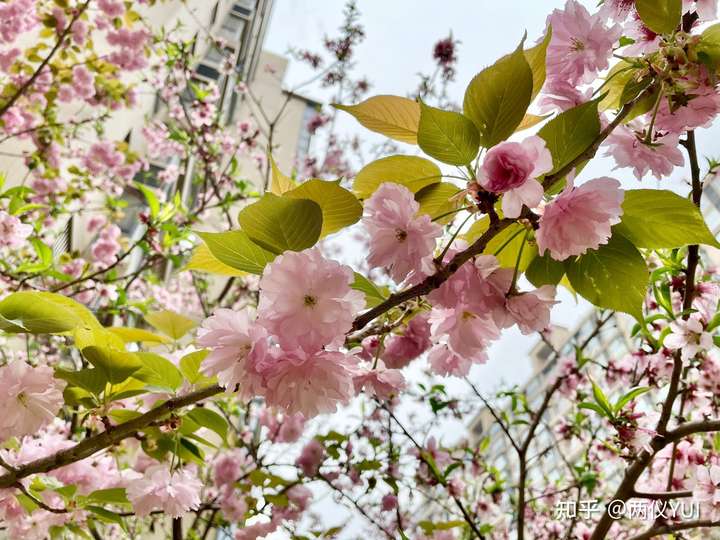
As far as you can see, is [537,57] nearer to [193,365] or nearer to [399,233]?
[399,233]

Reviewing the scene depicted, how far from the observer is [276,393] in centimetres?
59

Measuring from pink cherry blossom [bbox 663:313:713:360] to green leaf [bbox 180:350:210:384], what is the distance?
112 cm

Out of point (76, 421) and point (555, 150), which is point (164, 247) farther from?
point (555, 150)

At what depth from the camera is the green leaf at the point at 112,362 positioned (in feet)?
2.37

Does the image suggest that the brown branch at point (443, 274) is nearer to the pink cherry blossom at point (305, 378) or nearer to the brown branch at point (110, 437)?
the pink cherry blossom at point (305, 378)

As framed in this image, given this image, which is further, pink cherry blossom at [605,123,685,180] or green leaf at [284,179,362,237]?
pink cherry blossom at [605,123,685,180]

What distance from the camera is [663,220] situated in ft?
2.04

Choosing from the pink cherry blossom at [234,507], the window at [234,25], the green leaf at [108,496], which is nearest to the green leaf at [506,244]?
the green leaf at [108,496]

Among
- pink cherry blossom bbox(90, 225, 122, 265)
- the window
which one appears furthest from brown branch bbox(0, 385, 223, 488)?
the window

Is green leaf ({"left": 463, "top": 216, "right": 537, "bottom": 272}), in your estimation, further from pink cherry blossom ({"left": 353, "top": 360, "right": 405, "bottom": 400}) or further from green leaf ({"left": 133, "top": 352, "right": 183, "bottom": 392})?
green leaf ({"left": 133, "top": 352, "right": 183, "bottom": 392})

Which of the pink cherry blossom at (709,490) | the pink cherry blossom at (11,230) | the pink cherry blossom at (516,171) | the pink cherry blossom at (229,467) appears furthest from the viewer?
the pink cherry blossom at (229,467)

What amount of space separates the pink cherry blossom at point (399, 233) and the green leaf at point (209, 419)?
1.57ft

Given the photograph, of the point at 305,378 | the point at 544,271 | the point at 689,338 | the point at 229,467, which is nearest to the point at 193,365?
the point at 305,378

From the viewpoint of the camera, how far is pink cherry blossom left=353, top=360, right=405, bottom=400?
0.80m
